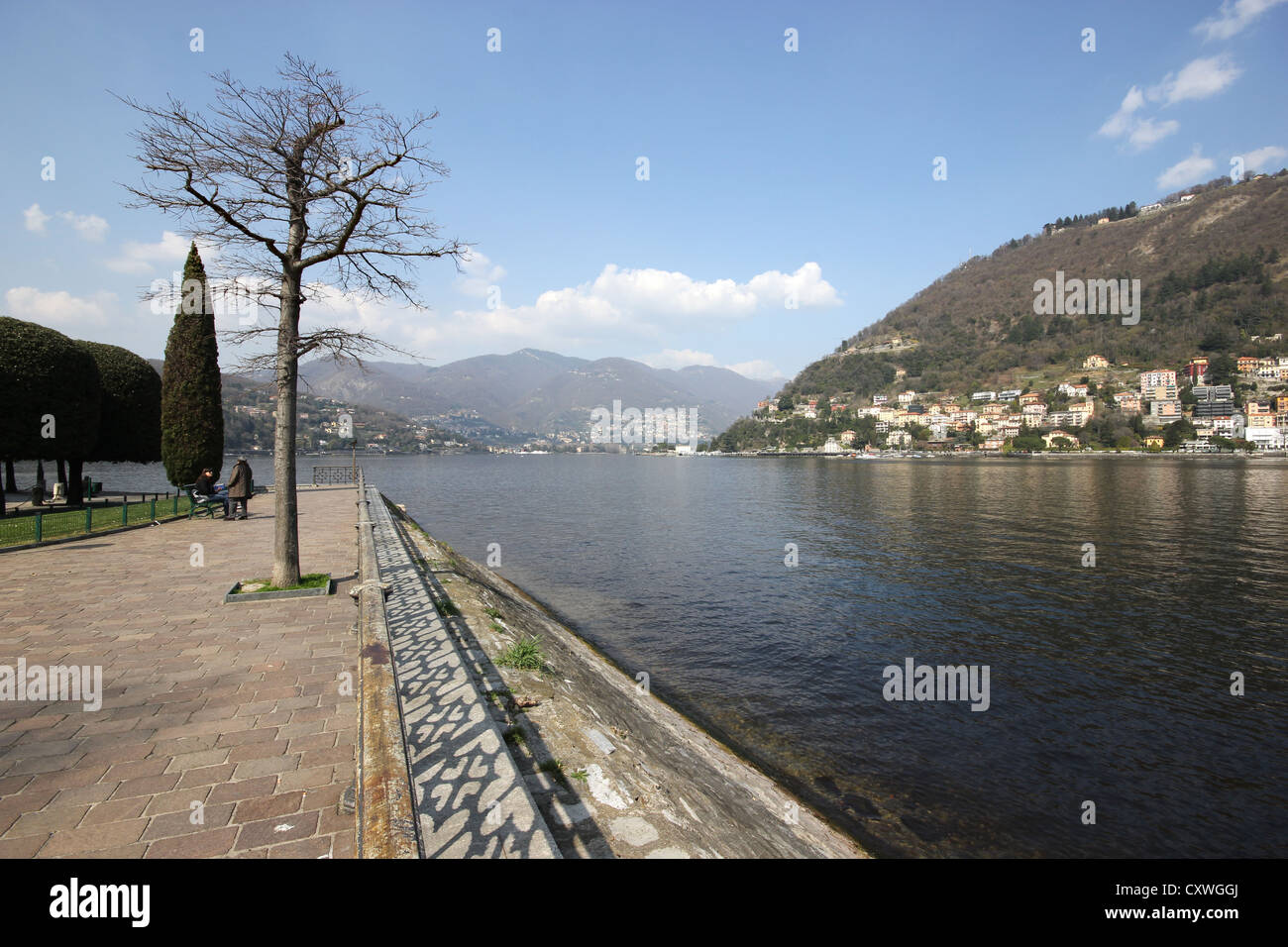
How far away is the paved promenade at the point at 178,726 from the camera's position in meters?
3.61

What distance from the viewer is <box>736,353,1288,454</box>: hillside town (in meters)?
113

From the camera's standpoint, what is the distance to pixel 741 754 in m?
7.95

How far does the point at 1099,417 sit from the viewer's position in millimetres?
122750

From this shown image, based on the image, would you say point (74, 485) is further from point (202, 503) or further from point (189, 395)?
point (202, 503)

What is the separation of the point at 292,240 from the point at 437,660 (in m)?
7.11

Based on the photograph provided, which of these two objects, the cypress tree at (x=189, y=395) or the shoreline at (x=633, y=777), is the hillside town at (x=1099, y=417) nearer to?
the shoreline at (x=633, y=777)

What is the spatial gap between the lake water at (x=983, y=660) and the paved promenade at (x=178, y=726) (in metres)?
4.64

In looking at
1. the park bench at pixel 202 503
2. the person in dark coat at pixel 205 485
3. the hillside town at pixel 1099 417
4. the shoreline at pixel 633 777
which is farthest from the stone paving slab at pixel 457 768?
the hillside town at pixel 1099 417

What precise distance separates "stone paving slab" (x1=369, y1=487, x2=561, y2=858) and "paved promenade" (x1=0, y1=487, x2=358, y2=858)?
54 centimetres

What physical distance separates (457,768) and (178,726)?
2.97 m

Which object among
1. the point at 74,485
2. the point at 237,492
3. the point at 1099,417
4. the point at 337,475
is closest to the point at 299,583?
the point at 237,492
